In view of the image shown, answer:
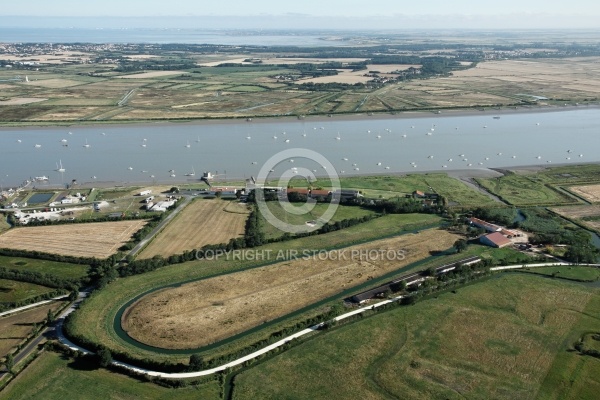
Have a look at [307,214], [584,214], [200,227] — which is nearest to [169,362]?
[200,227]

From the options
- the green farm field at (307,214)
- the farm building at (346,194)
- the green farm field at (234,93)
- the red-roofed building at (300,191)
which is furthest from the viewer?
the green farm field at (234,93)

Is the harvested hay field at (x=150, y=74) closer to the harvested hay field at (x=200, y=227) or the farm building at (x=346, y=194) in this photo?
the harvested hay field at (x=200, y=227)

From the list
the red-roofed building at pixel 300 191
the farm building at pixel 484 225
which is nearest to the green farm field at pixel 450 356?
the farm building at pixel 484 225

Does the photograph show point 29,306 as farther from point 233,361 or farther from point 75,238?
point 233,361

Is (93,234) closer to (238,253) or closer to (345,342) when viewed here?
(238,253)

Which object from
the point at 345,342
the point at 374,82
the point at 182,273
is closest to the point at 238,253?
the point at 182,273
